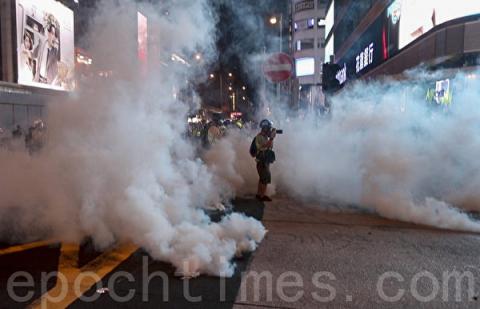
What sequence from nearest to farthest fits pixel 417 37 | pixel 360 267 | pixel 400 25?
pixel 360 267, pixel 417 37, pixel 400 25

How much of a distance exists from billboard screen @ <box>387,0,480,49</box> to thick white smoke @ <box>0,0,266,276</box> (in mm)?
7752

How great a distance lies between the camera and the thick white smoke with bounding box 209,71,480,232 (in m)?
7.19

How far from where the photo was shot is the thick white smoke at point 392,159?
7191 mm

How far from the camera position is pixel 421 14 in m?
12.4

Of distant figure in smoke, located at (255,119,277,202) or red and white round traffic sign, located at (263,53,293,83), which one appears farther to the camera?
red and white round traffic sign, located at (263,53,293,83)

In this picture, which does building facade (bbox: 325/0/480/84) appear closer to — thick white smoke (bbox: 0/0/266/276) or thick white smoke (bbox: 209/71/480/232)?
thick white smoke (bbox: 209/71/480/232)

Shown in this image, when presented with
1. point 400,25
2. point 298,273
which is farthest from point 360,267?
point 400,25

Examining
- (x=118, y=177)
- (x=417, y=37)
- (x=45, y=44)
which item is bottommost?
(x=118, y=177)

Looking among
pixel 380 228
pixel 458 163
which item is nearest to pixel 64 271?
pixel 380 228

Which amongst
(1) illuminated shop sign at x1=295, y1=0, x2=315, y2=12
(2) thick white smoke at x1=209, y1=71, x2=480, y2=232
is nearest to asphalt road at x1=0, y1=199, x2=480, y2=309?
(2) thick white smoke at x1=209, y1=71, x2=480, y2=232

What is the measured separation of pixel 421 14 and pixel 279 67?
5.47 m

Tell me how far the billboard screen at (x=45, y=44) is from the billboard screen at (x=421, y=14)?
1089cm

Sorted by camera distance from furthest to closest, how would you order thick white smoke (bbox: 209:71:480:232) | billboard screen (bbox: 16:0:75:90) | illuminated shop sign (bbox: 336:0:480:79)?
billboard screen (bbox: 16:0:75:90), illuminated shop sign (bbox: 336:0:480:79), thick white smoke (bbox: 209:71:480:232)

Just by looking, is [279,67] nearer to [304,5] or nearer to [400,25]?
[400,25]
